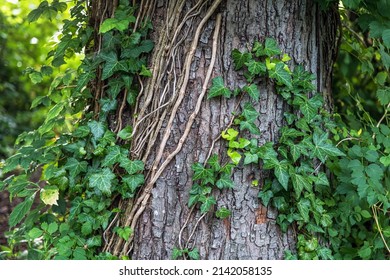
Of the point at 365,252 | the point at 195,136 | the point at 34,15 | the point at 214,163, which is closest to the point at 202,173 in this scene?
the point at 214,163

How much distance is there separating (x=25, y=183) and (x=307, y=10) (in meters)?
1.53

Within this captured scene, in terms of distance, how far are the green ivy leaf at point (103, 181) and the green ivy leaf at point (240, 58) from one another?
71cm

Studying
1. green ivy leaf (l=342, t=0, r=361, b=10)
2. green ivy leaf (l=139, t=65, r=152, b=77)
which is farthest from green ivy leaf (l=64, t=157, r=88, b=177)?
green ivy leaf (l=342, t=0, r=361, b=10)

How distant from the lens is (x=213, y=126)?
2029mm

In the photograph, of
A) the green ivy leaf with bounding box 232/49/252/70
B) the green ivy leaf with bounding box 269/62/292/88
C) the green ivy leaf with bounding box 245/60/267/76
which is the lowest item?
the green ivy leaf with bounding box 269/62/292/88

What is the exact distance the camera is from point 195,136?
2.03 metres

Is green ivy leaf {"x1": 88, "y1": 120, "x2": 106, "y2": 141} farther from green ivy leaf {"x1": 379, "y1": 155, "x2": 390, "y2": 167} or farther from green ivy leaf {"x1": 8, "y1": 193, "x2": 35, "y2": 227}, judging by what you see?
green ivy leaf {"x1": 379, "y1": 155, "x2": 390, "y2": 167}

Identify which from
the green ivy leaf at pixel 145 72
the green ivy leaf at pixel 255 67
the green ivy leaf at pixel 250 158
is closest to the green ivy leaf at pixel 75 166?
the green ivy leaf at pixel 145 72

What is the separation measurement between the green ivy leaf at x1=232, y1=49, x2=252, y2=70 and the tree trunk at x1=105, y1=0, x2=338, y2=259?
0.11 feet

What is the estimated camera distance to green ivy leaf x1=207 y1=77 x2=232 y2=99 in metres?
1.98

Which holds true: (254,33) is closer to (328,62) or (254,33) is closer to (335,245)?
(328,62)

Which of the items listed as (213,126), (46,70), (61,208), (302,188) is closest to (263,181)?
(302,188)

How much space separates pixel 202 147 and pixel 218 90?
0.25 meters

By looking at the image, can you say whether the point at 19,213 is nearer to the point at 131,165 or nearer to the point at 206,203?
the point at 131,165
